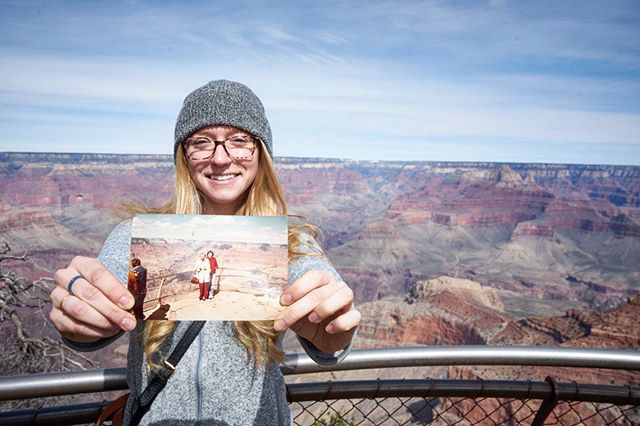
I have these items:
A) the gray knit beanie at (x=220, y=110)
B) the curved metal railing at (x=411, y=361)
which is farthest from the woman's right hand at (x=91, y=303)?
the curved metal railing at (x=411, y=361)

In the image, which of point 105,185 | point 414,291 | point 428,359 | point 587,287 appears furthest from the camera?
point 105,185

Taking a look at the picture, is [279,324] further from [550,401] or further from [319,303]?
[550,401]

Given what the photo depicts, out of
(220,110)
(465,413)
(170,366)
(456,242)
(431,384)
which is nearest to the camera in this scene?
(170,366)

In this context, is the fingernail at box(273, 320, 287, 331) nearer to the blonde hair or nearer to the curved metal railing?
the blonde hair

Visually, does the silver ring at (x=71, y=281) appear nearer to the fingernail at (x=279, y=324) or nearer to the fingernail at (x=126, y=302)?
the fingernail at (x=126, y=302)

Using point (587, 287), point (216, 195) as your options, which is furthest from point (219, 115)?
point (587, 287)

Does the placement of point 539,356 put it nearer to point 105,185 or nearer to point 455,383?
point 455,383

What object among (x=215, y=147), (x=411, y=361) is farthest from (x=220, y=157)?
(x=411, y=361)
